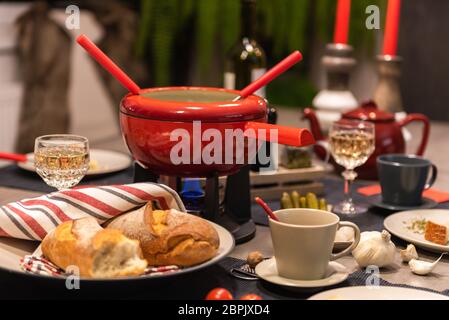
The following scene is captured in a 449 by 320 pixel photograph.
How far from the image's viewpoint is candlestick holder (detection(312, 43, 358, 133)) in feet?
6.40

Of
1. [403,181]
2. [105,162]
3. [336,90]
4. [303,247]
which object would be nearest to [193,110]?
[303,247]

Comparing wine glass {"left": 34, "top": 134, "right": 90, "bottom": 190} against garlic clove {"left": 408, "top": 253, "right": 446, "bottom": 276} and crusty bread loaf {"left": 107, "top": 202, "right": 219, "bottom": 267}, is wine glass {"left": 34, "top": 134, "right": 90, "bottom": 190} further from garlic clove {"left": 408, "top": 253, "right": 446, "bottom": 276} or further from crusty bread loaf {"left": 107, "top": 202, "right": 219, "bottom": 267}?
garlic clove {"left": 408, "top": 253, "right": 446, "bottom": 276}

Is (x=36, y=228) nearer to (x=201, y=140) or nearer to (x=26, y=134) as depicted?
(x=201, y=140)

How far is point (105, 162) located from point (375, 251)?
791 mm

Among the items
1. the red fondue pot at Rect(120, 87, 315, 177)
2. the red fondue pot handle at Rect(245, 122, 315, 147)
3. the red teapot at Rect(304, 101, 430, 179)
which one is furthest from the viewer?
the red teapot at Rect(304, 101, 430, 179)

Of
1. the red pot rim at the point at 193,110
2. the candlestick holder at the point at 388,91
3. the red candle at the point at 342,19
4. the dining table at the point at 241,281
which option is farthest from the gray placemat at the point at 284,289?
the candlestick holder at the point at 388,91

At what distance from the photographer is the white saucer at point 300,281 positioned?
3.26 ft

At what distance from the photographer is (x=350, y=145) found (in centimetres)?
149

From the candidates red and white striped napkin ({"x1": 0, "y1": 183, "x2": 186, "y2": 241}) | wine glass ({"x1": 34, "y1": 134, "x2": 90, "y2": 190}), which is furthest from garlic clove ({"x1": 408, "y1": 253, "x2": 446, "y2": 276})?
wine glass ({"x1": 34, "y1": 134, "x2": 90, "y2": 190})

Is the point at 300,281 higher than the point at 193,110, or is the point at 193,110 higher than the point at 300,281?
the point at 193,110

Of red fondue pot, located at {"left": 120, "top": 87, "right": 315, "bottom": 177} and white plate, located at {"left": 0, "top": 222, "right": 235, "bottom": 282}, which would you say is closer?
white plate, located at {"left": 0, "top": 222, "right": 235, "bottom": 282}

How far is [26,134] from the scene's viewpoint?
2.91m

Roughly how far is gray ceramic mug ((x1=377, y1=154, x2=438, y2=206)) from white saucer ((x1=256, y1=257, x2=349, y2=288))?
1.34ft

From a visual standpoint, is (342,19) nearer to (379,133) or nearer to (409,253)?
(379,133)
